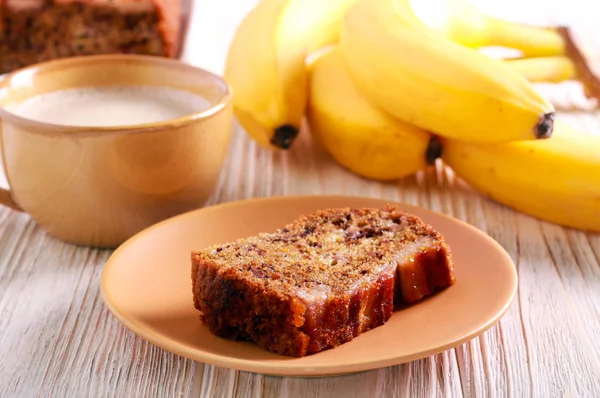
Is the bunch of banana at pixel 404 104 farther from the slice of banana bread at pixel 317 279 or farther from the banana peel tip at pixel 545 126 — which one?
the slice of banana bread at pixel 317 279

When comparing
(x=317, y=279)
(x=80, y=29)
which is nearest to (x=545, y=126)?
(x=317, y=279)

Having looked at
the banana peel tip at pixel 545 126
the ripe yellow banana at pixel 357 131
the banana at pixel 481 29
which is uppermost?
the banana peel tip at pixel 545 126

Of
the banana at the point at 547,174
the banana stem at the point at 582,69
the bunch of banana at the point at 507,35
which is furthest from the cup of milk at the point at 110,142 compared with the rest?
the banana stem at the point at 582,69

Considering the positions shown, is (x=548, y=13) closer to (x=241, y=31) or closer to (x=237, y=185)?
(x=241, y=31)

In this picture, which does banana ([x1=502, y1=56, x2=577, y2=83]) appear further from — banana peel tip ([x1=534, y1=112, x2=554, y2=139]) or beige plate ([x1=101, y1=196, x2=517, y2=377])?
beige plate ([x1=101, y1=196, x2=517, y2=377])

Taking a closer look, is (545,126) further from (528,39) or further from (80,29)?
(80,29)

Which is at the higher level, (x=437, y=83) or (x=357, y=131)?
(x=437, y=83)
